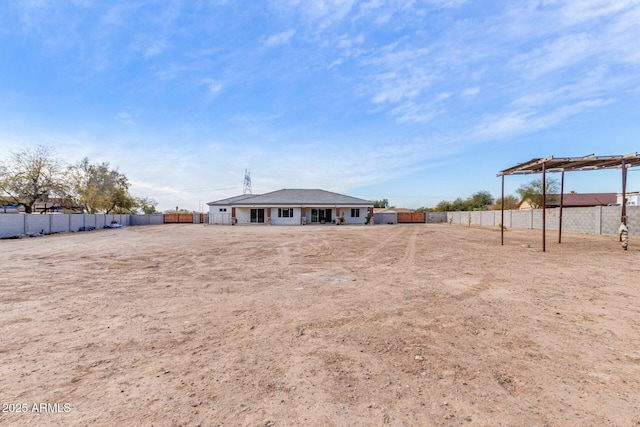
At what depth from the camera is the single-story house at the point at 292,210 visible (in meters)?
33.8

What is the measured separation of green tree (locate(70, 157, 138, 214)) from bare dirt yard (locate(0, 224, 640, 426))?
32.3 meters

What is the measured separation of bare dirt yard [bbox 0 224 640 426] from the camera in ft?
7.34

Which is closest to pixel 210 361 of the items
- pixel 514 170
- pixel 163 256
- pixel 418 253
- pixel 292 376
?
pixel 292 376

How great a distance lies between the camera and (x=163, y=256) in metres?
10.2

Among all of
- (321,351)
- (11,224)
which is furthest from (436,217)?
(11,224)

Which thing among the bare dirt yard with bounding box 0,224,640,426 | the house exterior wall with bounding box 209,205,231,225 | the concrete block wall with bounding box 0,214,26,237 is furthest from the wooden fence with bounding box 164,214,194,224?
the bare dirt yard with bounding box 0,224,640,426

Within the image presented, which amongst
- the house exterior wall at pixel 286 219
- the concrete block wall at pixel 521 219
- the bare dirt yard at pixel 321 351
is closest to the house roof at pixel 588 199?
the concrete block wall at pixel 521 219

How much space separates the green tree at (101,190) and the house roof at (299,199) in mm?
11792

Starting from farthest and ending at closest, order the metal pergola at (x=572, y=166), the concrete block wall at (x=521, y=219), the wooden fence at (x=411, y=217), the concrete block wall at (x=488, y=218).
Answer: the wooden fence at (x=411, y=217), the concrete block wall at (x=488, y=218), the concrete block wall at (x=521, y=219), the metal pergola at (x=572, y=166)

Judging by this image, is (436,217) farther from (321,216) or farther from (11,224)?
(11,224)

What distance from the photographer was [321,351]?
10.5 feet

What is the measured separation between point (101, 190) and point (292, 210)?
22.6 metres

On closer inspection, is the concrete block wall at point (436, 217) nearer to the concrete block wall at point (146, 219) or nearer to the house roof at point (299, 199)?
the house roof at point (299, 199)

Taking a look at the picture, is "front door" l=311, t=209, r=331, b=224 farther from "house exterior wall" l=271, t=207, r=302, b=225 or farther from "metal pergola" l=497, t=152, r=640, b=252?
"metal pergola" l=497, t=152, r=640, b=252
